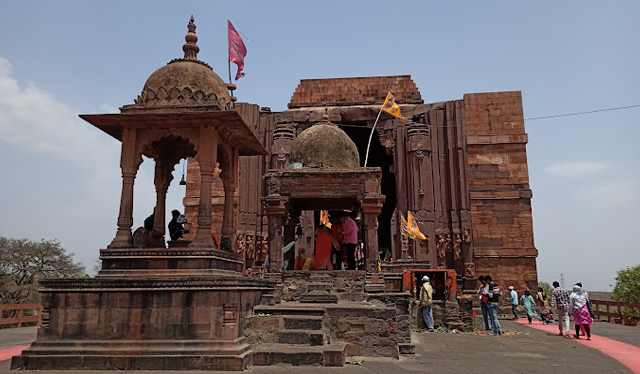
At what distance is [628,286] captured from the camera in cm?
3303

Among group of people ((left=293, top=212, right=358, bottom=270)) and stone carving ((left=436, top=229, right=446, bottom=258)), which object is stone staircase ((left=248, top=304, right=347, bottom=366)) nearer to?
group of people ((left=293, top=212, right=358, bottom=270))

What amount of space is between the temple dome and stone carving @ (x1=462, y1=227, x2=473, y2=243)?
11663 mm

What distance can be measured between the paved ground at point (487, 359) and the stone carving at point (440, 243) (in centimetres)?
864

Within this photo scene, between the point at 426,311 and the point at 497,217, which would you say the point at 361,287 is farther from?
the point at 497,217

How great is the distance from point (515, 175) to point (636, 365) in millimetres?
14768

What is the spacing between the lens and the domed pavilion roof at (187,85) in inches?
322

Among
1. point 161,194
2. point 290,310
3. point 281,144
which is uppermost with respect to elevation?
point 281,144

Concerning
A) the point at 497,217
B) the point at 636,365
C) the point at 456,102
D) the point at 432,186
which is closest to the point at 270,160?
the point at 432,186

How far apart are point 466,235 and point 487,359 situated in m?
13.4

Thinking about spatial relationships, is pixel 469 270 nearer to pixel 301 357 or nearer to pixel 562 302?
pixel 562 302

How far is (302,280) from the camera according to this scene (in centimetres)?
A: 955

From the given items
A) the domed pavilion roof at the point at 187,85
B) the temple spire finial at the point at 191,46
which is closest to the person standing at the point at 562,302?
the domed pavilion roof at the point at 187,85

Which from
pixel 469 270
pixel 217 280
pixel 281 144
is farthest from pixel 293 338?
pixel 281 144

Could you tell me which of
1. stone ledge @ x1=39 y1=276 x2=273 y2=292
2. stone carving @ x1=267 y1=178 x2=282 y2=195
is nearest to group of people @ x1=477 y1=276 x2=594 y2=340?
stone carving @ x1=267 y1=178 x2=282 y2=195
